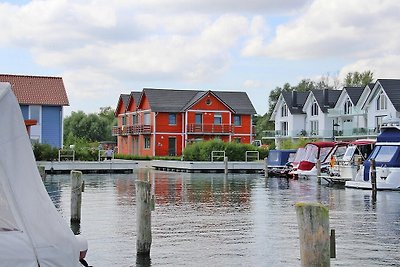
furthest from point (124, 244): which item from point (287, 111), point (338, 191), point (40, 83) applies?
point (287, 111)

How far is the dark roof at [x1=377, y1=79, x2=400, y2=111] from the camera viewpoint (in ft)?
243

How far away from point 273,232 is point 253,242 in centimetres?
201

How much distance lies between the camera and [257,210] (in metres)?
26.2

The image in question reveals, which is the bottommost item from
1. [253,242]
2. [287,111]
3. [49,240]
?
[253,242]

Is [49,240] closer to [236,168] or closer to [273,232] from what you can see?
[273,232]

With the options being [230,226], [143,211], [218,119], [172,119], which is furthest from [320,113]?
[143,211]

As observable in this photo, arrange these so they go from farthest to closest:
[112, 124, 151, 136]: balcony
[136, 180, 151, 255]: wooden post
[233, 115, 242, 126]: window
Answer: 1. [233, 115, 242, 126]: window
2. [112, 124, 151, 136]: balcony
3. [136, 180, 151, 255]: wooden post

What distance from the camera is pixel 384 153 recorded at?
3925 cm

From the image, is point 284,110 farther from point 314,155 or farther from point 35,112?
point 314,155

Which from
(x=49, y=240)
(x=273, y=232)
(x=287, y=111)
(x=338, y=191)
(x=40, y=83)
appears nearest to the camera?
(x=49, y=240)

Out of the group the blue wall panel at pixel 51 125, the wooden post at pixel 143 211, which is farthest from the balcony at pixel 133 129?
the wooden post at pixel 143 211

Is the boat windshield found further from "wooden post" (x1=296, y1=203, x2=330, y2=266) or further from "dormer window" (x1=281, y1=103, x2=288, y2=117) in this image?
"dormer window" (x1=281, y1=103, x2=288, y2=117)

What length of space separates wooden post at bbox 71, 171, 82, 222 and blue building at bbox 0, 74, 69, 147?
4371 centimetres

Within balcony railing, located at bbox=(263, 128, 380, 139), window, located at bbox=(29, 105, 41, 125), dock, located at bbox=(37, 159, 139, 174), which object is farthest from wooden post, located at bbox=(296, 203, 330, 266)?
balcony railing, located at bbox=(263, 128, 380, 139)
